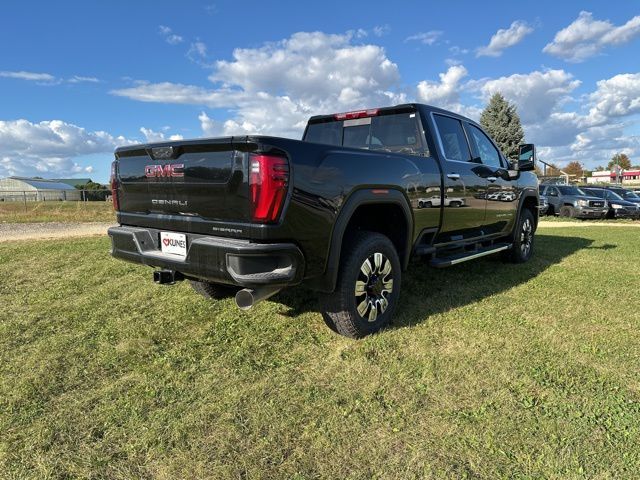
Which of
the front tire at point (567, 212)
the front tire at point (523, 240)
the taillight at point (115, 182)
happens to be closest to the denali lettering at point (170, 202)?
the taillight at point (115, 182)

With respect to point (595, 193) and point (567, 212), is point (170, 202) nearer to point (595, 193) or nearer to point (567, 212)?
point (567, 212)

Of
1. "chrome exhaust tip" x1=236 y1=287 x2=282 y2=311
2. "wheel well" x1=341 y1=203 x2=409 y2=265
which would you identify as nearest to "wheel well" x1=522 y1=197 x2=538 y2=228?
"wheel well" x1=341 y1=203 x2=409 y2=265

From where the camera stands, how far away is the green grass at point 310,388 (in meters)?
2.24

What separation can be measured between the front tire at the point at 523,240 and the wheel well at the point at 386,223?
3.28 m

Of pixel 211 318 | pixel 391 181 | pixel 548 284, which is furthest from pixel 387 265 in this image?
pixel 548 284

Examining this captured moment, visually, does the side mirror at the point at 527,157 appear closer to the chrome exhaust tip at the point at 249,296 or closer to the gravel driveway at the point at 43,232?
the chrome exhaust tip at the point at 249,296

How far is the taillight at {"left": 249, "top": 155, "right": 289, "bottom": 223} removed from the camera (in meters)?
2.88

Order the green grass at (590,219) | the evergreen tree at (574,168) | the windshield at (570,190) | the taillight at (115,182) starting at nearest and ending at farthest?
1. the taillight at (115,182)
2. the green grass at (590,219)
3. the windshield at (570,190)
4. the evergreen tree at (574,168)

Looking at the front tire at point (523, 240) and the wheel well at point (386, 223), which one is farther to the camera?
the front tire at point (523, 240)

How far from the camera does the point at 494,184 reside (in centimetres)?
579

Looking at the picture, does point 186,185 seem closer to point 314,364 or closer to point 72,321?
point 314,364

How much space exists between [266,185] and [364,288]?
1.29 metres

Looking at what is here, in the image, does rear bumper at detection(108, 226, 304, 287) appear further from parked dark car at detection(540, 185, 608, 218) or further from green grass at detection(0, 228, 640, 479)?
parked dark car at detection(540, 185, 608, 218)

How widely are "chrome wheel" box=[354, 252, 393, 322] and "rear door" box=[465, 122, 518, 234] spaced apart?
2248 mm
